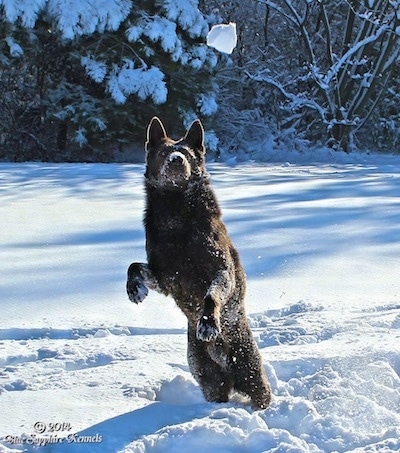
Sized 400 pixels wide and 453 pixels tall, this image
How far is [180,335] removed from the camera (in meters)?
4.44

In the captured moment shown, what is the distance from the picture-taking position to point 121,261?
5.75 metres

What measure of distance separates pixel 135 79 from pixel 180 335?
1311cm

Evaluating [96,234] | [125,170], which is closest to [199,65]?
[125,170]

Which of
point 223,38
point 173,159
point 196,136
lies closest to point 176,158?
point 173,159

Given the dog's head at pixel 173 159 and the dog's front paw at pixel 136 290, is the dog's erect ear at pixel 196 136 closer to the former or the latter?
the dog's head at pixel 173 159

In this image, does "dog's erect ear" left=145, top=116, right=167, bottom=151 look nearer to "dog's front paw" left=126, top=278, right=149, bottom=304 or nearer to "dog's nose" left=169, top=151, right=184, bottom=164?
"dog's nose" left=169, top=151, right=184, bottom=164

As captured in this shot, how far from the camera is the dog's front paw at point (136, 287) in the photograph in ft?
10.2

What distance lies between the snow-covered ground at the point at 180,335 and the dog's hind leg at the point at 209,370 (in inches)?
3.5

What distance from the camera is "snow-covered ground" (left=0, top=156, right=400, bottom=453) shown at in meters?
2.86

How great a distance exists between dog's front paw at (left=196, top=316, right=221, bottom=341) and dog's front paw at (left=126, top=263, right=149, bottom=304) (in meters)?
0.35

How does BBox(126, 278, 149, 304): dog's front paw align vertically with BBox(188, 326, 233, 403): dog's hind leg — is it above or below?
above

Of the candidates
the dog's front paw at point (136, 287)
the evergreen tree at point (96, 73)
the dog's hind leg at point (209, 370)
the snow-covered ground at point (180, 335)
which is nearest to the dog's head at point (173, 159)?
the dog's front paw at point (136, 287)

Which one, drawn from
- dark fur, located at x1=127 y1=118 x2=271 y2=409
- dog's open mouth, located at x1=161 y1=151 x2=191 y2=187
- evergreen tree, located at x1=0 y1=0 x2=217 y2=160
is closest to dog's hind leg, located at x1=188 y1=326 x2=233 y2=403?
dark fur, located at x1=127 y1=118 x2=271 y2=409

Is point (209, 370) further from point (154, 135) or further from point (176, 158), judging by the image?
point (154, 135)
